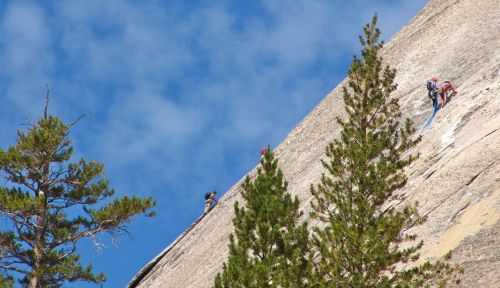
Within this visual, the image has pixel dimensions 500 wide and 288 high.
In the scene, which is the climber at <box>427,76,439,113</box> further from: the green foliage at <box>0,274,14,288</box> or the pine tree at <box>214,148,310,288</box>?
the green foliage at <box>0,274,14,288</box>

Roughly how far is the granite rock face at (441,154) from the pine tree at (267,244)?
146 inches

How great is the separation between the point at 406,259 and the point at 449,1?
23.8 meters

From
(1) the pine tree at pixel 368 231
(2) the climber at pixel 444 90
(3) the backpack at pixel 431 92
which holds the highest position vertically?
(3) the backpack at pixel 431 92

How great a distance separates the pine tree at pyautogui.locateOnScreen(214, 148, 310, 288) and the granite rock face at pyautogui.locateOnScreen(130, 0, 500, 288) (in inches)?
146

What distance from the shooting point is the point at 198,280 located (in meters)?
31.6

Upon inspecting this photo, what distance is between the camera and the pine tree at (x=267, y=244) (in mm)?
21328

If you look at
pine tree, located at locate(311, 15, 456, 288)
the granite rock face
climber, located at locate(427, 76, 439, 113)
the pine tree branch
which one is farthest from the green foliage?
climber, located at locate(427, 76, 439, 113)

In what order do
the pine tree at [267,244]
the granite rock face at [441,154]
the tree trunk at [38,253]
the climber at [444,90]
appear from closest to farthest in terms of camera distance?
the pine tree at [267,244], the granite rock face at [441,154], the tree trunk at [38,253], the climber at [444,90]

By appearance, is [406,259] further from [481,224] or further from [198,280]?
[198,280]

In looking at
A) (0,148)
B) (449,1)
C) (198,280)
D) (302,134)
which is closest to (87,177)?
(0,148)

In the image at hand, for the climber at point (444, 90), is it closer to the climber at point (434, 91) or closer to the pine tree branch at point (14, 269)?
the climber at point (434, 91)

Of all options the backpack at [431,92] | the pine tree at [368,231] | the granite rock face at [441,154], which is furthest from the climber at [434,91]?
the pine tree at [368,231]

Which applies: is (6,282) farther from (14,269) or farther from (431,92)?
(431,92)

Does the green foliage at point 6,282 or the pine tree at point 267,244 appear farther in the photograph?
the green foliage at point 6,282
